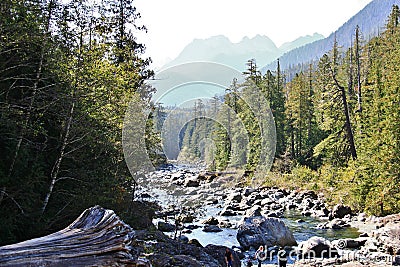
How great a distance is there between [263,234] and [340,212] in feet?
21.0

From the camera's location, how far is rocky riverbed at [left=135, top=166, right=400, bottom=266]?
1092 centimetres

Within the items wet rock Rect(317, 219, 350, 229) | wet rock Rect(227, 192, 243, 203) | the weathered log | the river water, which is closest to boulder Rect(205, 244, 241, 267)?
the river water

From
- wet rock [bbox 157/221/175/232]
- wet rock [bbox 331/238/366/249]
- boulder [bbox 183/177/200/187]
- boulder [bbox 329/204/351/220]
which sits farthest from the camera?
boulder [bbox 183/177/200/187]

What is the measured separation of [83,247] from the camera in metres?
2.79

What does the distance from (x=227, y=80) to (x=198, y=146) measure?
719 cm

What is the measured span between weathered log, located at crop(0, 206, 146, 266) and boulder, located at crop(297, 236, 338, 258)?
8962 mm

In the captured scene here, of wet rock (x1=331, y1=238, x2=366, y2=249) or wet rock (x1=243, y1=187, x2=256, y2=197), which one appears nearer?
wet rock (x1=331, y1=238, x2=366, y2=249)

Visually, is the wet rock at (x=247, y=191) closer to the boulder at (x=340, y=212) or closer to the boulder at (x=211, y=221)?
the boulder at (x=340, y=212)

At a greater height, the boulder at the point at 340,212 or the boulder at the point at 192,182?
the boulder at the point at 192,182

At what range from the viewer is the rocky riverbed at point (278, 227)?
10922mm

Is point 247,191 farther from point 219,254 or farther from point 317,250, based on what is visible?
point 219,254

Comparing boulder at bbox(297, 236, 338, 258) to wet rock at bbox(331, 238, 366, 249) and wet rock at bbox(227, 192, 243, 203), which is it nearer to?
wet rock at bbox(331, 238, 366, 249)

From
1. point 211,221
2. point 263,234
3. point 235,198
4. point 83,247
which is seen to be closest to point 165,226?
point 211,221

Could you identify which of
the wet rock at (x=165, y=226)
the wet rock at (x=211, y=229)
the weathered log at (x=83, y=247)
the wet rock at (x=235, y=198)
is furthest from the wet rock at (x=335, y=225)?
the weathered log at (x=83, y=247)
